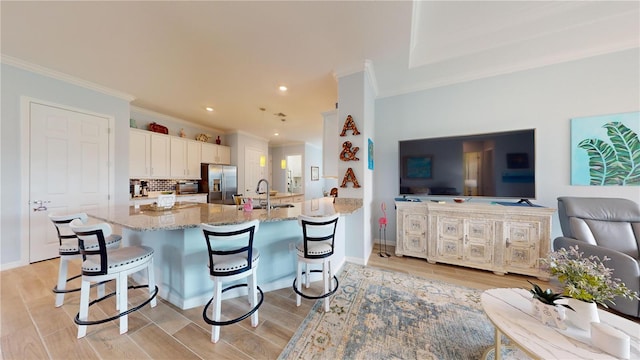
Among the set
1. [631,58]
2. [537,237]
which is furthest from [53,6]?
[631,58]

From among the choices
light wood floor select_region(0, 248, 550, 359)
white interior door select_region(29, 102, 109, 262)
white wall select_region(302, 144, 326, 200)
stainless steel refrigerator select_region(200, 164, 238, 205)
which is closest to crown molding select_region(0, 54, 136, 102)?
white interior door select_region(29, 102, 109, 262)

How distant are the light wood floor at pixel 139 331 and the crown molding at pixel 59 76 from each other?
2760 mm

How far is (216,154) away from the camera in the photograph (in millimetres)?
5660

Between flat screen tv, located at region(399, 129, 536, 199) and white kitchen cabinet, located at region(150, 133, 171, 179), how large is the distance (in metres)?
4.92

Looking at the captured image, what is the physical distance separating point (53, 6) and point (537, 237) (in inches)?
218

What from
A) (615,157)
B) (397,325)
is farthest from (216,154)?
(615,157)

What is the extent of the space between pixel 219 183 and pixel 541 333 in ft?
19.4

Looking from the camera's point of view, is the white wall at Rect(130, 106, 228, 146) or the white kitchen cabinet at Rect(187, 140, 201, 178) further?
the white kitchen cabinet at Rect(187, 140, 201, 178)

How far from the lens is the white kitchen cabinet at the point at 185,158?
15.2ft

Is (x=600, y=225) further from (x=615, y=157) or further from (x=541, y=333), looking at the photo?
(x=541, y=333)

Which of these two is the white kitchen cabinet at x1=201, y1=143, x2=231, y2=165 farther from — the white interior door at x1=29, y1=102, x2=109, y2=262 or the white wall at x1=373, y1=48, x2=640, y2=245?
the white wall at x1=373, y1=48, x2=640, y2=245

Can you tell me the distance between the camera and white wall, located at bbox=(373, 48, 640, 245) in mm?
2396

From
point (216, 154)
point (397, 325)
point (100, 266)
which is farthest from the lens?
point (216, 154)

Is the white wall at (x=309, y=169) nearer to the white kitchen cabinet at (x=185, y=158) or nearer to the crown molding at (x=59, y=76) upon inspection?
the white kitchen cabinet at (x=185, y=158)
